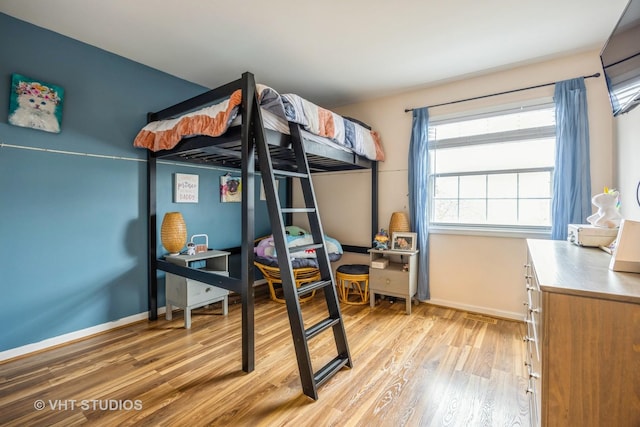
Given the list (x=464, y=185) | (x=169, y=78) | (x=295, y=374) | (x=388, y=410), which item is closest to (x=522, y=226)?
(x=464, y=185)

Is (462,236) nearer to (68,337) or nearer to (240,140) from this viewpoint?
(240,140)

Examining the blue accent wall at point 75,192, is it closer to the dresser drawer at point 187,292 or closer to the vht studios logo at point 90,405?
the dresser drawer at point 187,292

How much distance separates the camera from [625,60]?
1361 millimetres

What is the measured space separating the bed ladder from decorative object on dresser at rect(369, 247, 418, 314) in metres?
1.24

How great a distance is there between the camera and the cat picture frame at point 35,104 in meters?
2.08

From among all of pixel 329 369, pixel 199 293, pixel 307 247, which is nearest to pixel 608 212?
pixel 307 247

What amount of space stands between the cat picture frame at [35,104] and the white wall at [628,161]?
4.08 m

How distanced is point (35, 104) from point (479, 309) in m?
4.32

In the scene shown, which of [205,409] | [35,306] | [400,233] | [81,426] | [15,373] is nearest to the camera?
[81,426]

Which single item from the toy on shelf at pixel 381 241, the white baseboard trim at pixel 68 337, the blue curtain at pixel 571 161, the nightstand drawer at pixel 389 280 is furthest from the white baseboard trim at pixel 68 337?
the blue curtain at pixel 571 161

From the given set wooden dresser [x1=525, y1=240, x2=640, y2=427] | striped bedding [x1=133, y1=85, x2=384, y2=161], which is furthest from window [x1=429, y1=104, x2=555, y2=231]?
wooden dresser [x1=525, y1=240, x2=640, y2=427]

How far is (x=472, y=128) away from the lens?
10.1ft

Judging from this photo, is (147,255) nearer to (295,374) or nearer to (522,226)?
(295,374)

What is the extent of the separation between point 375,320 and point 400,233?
1006 mm
